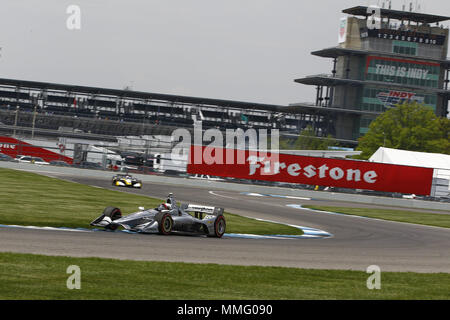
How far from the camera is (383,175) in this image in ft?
160

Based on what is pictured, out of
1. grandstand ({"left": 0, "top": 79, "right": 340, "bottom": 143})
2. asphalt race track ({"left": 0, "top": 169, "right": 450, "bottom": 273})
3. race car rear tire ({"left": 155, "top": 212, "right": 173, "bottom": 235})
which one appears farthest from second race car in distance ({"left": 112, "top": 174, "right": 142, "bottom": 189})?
grandstand ({"left": 0, "top": 79, "right": 340, "bottom": 143})

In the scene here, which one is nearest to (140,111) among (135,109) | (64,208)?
(135,109)

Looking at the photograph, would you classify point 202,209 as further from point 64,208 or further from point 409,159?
point 409,159

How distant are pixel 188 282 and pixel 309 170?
39.0 m

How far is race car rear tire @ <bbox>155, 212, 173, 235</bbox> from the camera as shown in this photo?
16141mm

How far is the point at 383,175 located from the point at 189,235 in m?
33.3

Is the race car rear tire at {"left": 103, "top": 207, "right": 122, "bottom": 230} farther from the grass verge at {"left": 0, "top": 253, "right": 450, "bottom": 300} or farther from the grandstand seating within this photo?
the grandstand seating

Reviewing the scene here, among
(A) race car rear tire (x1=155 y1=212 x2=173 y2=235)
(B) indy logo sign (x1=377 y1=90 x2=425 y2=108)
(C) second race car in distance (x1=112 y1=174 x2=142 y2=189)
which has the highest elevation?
(B) indy logo sign (x1=377 y1=90 x2=425 y2=108)

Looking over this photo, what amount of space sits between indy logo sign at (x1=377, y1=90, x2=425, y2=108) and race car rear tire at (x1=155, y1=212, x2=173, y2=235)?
10038 cm

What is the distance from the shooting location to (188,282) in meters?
9.67

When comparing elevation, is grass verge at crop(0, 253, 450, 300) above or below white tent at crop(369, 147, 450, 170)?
below

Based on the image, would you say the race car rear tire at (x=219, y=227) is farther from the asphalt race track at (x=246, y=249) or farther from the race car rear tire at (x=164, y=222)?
the race car rear tire at (x=164, y=222)

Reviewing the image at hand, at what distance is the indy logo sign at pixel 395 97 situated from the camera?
11281cm
